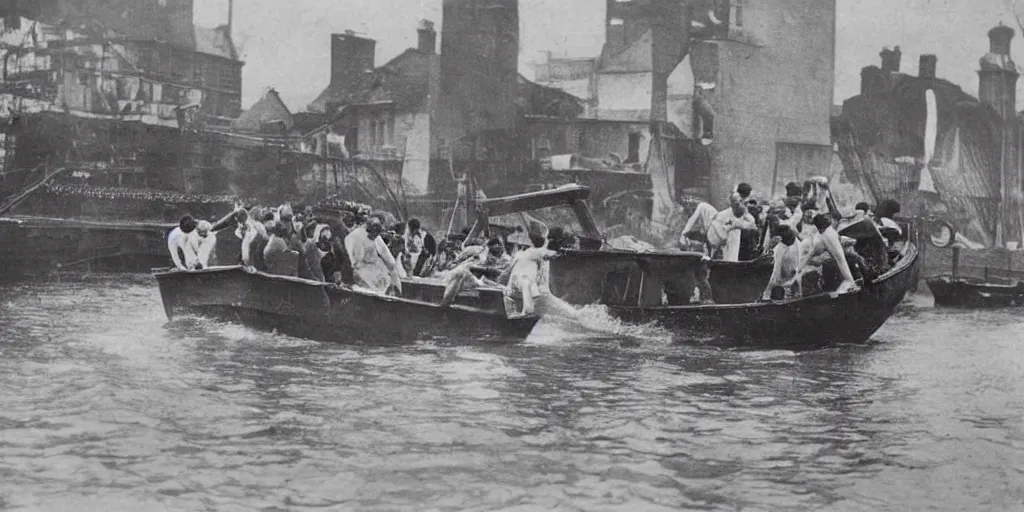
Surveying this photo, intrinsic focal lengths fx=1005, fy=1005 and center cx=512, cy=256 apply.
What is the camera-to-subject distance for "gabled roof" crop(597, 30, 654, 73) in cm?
1902

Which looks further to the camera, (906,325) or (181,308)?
(906,325)

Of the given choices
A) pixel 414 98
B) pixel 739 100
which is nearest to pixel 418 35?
pixel 414 98

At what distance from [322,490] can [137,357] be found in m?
4.83

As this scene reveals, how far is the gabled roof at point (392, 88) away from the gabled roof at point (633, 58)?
3.30m

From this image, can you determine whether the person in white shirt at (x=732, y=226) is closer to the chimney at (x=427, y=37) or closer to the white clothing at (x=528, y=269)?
the white clothing at (x=528, y=269)

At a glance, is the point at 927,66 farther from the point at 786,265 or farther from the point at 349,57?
the point at 349,57

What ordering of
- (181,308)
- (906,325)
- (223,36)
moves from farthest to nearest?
1. (223,36)
2. (906,325)
3. (181,308)

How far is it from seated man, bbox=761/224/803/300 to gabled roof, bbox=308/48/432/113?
9.72m

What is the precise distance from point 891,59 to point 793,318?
760 cm

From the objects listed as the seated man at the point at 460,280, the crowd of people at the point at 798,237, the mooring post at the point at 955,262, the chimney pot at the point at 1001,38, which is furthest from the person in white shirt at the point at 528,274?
the mooring post at the point at 955,262

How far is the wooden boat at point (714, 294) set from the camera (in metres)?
9.51

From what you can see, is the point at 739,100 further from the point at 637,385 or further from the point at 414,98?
the point at 637,385

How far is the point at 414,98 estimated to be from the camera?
59.7ft

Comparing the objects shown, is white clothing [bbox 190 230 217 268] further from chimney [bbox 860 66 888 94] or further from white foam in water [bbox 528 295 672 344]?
chimney [bbox 860 66 888 94]
